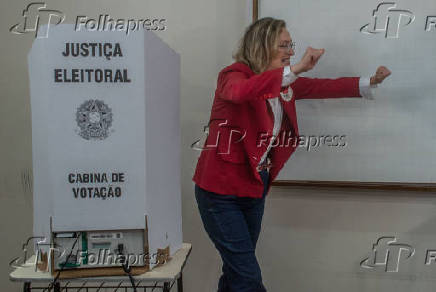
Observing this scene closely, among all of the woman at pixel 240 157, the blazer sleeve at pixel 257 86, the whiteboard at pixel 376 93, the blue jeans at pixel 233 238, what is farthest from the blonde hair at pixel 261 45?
the blue jeans at pixel 233 238

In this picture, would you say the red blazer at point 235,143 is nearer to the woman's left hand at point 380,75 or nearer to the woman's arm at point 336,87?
the woman's arm at point 336,87

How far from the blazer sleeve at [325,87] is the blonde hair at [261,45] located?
23cm

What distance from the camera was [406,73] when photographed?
151 centimetres

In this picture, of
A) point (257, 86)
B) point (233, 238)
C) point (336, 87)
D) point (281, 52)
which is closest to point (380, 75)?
point (336, 87)

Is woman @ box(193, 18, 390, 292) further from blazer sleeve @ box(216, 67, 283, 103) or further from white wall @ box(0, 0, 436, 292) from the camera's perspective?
white wall @ box(0, 0, 436, 292)

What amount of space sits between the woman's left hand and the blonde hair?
38 cm

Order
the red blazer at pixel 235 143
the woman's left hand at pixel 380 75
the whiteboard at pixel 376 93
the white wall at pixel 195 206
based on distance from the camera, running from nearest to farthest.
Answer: the red blazer at pixel 235 143 < the woman's left hand at pixel 380 75 < the whiteboard at pixel 376 93 < the white wall at pixel 195 206

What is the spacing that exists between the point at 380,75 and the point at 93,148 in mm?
985

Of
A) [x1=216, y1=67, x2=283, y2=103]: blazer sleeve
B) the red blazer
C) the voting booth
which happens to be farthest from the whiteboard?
the voting booth

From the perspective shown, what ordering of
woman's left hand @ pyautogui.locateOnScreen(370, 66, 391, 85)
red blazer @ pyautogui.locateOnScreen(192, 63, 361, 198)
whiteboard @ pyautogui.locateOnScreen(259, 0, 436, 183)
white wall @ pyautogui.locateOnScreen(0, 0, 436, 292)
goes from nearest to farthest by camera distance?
1. red blazer @ pyautogui.locateOnScreen(192, 63, 361, 198)
2. woman's left hand @ pyautogui.locateOnScreen(370, 66, 391, 85)
3. whiteboard @ pyautogui.locateOnScreen(259, 0, 436, 183)
4. white wall @ pyautogui.locateOnScreen(0, 0, 436, 292)

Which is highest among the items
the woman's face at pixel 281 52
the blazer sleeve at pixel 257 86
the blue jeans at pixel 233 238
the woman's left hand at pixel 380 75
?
the woman's face at pixel 281 52

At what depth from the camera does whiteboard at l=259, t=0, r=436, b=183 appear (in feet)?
4.94

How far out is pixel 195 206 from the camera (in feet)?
5.80

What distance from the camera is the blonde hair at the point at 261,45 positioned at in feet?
4.24
